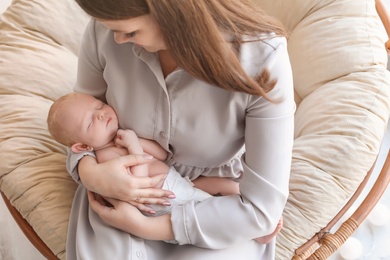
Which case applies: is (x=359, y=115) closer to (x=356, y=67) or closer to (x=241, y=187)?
(x=356, y=67)

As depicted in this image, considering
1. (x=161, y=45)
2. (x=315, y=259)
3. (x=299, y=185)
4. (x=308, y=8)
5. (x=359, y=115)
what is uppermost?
(x=161, y=45)

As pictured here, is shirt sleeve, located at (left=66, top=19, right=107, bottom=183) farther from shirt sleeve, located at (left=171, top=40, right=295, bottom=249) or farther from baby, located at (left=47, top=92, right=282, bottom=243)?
shirt sleeve, located at (left=171, top=40, right=295, bottom=249)

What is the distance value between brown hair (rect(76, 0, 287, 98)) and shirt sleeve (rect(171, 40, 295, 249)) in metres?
0.04

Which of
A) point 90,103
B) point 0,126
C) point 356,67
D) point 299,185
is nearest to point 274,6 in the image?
point 356,67

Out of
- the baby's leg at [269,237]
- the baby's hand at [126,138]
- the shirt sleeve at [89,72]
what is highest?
the shirt sleeve at [89,72]

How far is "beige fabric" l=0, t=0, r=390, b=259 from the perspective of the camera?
1236mm

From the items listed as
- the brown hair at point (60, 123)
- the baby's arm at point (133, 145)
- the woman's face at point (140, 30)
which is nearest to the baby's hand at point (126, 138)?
the baby's arm at point (133, 145)

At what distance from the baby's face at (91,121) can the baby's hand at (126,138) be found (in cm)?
3

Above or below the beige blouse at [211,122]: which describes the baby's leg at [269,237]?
below

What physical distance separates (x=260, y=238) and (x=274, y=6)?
2.66 ft

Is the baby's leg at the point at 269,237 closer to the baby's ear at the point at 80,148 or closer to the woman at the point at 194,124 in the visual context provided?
the woman at the point at 194,124

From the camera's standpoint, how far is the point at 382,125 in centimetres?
133

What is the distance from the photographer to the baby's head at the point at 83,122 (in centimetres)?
108

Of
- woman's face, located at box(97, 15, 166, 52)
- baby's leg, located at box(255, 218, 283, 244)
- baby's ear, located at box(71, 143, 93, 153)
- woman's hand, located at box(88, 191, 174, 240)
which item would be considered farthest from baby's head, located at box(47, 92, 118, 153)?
baby's leg, located at box(255, 218, 283, 244)
